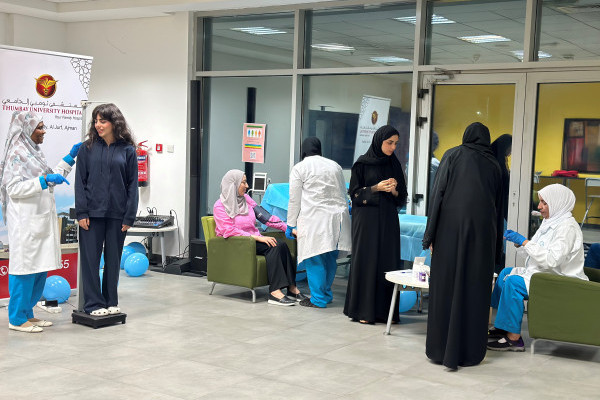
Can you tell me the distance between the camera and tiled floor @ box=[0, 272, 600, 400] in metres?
4.45

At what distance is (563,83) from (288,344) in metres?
3.63

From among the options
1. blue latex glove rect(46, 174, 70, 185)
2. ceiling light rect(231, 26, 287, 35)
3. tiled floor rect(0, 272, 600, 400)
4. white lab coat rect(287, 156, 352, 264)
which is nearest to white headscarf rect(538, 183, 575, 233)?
tiled floor rect(0, 272, 600, 400)

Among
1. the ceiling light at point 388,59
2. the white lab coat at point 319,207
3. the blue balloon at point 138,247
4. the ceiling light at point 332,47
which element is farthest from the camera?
the blue balloon at point 138,247

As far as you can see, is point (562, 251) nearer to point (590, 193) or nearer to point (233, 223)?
point (590, 193)

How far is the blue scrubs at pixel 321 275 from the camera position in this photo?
22.4 feet

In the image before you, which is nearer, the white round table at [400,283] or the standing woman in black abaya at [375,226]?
the white round table at [400,283]

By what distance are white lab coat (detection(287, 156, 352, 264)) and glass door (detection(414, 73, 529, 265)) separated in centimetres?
136

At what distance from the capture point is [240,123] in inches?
360

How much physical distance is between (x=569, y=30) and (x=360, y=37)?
2.23 metres

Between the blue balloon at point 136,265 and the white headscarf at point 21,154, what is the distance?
2.75 meters

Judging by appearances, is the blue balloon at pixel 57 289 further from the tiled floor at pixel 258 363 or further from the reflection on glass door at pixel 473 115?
the reflection on glass door at pixel 473 115

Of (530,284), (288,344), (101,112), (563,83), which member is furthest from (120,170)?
(563,83)

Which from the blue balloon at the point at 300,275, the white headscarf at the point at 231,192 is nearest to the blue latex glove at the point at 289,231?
the white headscarf at the point at 231,192

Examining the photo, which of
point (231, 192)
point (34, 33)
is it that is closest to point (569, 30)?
point (231, 192)
